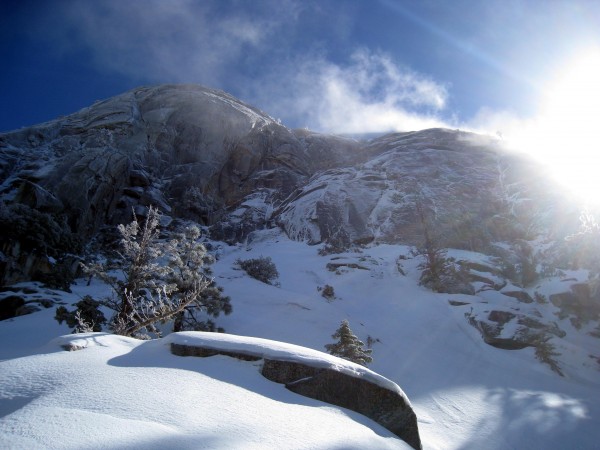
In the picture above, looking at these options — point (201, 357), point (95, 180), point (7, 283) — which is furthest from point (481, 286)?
point (95, 180)

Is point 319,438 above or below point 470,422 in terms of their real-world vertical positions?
above

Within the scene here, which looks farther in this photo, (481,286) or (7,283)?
(481,286)

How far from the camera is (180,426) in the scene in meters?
3.51

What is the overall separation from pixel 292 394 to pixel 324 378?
2.05 ft

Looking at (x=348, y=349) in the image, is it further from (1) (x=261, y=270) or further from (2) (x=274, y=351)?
(1) (x=261, y=270)

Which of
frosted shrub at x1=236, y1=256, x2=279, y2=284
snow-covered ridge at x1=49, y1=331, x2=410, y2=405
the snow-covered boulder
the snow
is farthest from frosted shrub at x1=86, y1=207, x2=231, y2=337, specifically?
frosted shrub at x1=236, y1=256, x2=279, y2=284

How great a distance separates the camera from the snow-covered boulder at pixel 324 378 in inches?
228

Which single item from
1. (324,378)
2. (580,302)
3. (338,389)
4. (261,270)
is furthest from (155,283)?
(580,302)

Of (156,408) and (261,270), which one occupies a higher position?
(261,270)

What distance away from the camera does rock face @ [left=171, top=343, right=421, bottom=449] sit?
5766 millimetres

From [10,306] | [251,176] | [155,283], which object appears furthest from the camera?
[251,176]

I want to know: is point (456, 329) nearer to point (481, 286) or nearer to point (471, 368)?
point (471, 368)

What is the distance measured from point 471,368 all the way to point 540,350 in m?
3.80

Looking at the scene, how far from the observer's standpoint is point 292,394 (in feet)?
18.0
